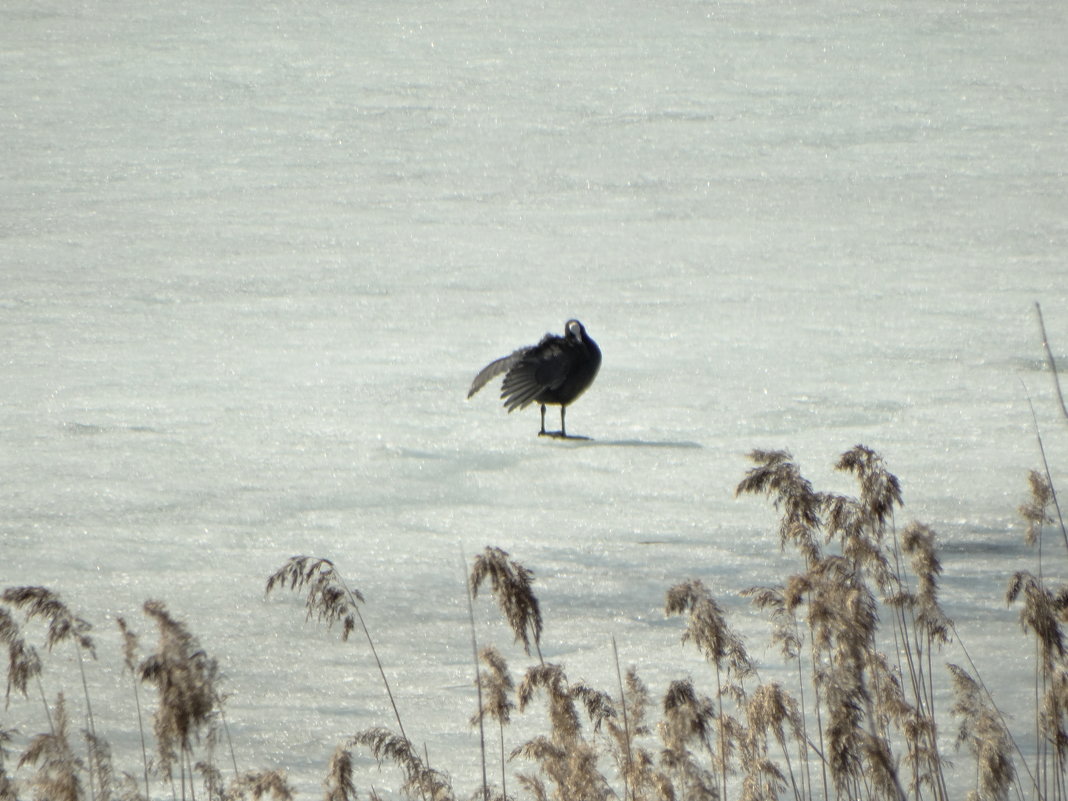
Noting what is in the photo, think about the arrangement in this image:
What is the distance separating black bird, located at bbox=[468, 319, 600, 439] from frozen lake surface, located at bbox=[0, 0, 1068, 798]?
220 millimetres

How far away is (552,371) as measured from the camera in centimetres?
616

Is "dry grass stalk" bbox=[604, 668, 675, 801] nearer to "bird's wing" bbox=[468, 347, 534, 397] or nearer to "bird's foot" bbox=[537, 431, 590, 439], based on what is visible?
"bird's foot" bbox=[537, 431, 590, 439]

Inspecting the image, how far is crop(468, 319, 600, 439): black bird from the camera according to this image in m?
6.17

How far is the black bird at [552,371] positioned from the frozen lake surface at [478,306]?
8.7 inches

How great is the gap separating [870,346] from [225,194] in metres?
5.65

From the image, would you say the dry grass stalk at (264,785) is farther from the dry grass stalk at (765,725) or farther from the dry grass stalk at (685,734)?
the dry grass stalk at (765,725)

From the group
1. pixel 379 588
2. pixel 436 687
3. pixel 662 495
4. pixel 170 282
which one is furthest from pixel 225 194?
pixel 436 687

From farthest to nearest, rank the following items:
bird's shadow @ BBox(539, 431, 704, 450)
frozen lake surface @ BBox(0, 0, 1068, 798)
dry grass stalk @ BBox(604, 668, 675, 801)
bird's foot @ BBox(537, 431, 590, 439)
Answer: bird's foot @ BBox(537, 431, 590, 439) → bird's shadow @ BBox(539, 431, 704, 450) → frozen lake surface @ BBox(0, 0, 1068, 798) → dry grass stalk @ BBox(604, 668, 675, 801)

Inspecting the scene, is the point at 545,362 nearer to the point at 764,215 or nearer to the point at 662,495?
the point at 662,495

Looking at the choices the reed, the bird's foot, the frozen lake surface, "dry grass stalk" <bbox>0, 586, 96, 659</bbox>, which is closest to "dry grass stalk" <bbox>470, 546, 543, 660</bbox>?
the reed

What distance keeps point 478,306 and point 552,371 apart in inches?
105

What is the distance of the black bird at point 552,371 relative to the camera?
20.2 feet

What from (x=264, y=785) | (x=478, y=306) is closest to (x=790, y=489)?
(x=264, y=785)

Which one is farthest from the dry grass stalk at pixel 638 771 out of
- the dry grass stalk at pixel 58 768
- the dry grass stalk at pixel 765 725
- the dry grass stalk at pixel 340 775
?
the dry grass stalk at pixel 58 768
